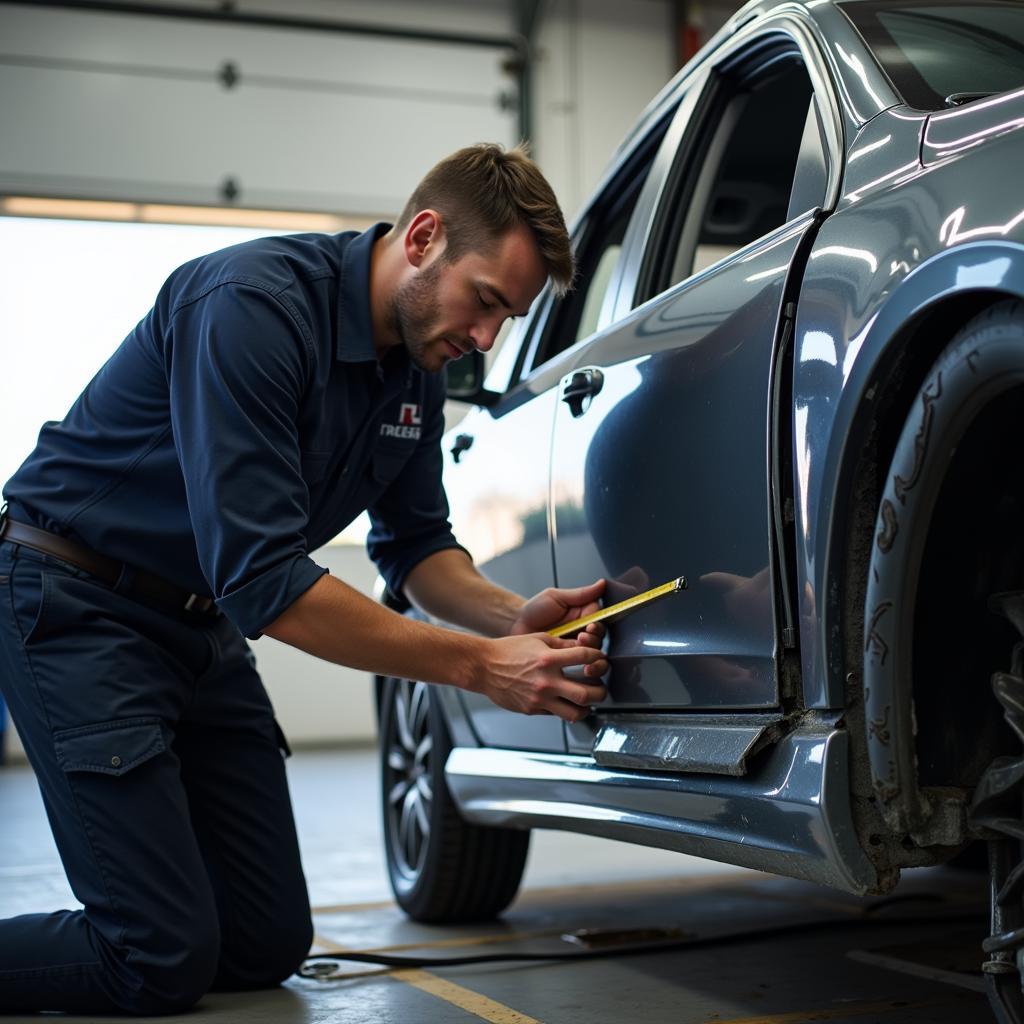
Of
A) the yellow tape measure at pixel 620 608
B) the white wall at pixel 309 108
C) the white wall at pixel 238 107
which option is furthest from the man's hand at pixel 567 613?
the white wall at pixel 238 107

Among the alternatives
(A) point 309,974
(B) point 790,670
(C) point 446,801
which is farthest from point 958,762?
(C) point 446,801

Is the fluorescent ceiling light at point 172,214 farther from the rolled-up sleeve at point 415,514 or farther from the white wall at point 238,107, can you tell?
the rolled-up sleeve at point 415,514

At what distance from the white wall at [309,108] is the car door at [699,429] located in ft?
21.6

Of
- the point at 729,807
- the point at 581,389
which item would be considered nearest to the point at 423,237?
the point at 581,389

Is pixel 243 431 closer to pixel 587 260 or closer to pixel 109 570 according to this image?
pixel 109 570

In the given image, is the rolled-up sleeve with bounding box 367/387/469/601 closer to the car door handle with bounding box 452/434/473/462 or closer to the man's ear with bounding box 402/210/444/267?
the car door handle with bounding box 452/434/473/462

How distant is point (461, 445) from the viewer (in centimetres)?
313

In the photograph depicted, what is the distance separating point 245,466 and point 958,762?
110cm

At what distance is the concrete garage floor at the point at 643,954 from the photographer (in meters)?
2.26

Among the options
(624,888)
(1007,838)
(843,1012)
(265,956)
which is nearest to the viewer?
(1007,838)

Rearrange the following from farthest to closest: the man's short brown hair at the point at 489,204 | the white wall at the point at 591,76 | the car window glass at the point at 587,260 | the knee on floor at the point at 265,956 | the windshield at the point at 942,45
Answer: the white wall at the point at 591,76 → the car window glass at the point at 587,260 → the knee on floor at the point at 265,956 → the man's short brown hair at the point at 489,204 → the windshield at the point at 942,45

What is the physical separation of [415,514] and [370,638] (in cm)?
69

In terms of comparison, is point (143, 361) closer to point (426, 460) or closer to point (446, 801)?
point (426, 460)

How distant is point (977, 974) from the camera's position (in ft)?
7.88
